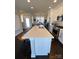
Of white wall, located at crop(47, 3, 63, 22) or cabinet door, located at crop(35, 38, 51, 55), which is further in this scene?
white wall, located at crop(47, 3, 63, 22)

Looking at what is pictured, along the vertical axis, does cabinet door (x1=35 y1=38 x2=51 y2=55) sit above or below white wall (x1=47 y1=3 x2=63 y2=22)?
below

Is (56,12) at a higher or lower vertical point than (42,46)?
higher

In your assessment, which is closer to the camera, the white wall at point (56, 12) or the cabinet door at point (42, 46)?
the cabinet door at point (42, 46)

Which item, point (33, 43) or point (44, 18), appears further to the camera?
point (44, 18)

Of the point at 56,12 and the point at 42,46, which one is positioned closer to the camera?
the point at 42,46

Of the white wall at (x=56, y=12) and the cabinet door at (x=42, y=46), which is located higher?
the white wall at (x=56, y=12)
